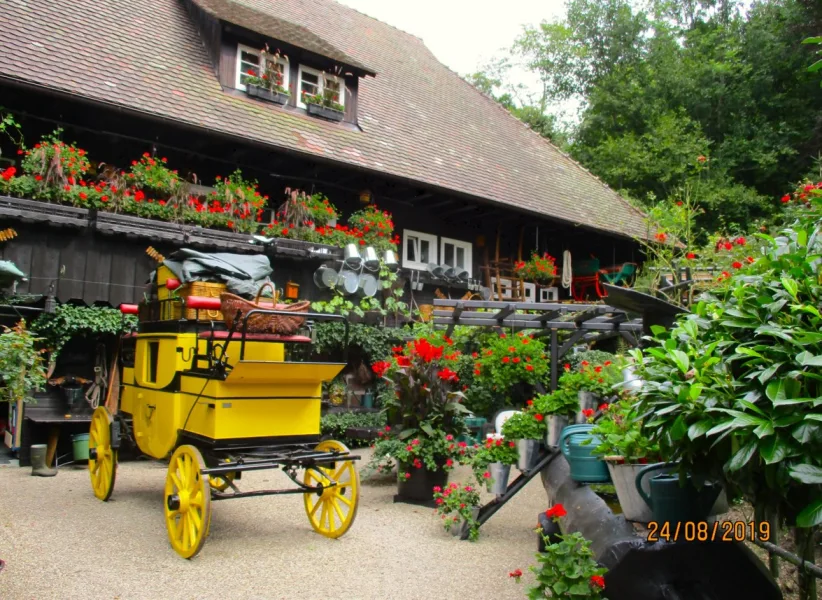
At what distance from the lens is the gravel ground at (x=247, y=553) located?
452 cm

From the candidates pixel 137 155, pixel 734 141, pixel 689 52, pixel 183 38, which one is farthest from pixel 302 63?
pixel 689 52

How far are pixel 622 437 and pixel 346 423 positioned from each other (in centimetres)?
760

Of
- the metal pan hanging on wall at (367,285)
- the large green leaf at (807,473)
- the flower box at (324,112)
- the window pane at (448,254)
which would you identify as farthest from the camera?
the window pane at (448,254)

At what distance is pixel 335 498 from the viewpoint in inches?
233

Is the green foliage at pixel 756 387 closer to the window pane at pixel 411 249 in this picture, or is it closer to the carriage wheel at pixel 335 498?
the carriage wheel at pixel 335 498

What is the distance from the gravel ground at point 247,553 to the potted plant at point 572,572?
1.17m

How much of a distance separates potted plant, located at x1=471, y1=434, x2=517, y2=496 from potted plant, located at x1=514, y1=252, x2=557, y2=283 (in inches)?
418

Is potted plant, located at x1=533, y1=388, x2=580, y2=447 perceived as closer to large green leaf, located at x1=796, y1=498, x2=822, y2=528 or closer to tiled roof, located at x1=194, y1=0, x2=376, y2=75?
large green leaf, located at x1=796, y1=498, x2=822, y2=528

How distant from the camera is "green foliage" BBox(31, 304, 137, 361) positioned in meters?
9.00

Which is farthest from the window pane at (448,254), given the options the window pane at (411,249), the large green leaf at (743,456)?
the large green leaf at (743,456)

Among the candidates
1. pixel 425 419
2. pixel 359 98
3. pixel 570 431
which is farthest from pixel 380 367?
pixel 359 98

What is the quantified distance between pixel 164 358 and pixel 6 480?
10.9ft

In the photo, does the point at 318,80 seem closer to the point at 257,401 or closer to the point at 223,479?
the point at 257,401

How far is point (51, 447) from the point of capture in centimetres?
868
